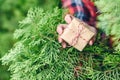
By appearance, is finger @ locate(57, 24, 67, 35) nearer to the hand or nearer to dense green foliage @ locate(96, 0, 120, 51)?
the hand

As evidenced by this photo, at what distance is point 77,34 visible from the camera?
62.7 inches

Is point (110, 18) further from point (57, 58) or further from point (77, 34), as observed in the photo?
point (57, 58)

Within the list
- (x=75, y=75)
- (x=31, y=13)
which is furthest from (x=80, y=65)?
(x=31, y=13)

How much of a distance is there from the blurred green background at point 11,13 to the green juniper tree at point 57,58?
79mm

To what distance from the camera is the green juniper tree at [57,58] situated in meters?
1.63

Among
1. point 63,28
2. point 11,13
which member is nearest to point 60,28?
point 63,28

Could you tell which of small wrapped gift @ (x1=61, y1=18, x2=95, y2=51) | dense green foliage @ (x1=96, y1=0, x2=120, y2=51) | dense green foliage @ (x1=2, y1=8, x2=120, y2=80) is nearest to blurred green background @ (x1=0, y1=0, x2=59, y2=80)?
dense green foliage @ (x1=2, y1=8, x2=120, y2=80)

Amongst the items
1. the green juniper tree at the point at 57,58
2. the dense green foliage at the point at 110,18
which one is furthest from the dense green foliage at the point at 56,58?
the dense green foliage at the point at 110,18

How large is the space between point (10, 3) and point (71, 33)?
283 mm

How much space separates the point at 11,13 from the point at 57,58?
0.26 metres

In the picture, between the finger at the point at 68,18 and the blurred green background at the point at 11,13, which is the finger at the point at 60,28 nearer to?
→ the finger at the point at 68,18

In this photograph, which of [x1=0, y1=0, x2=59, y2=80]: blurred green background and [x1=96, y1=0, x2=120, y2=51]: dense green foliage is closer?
[x1=96, y1=0, x2=120, y2=51]: dense green foliage

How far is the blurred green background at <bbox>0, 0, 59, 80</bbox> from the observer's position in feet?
5.52

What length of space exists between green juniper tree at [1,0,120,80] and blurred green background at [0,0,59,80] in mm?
79
